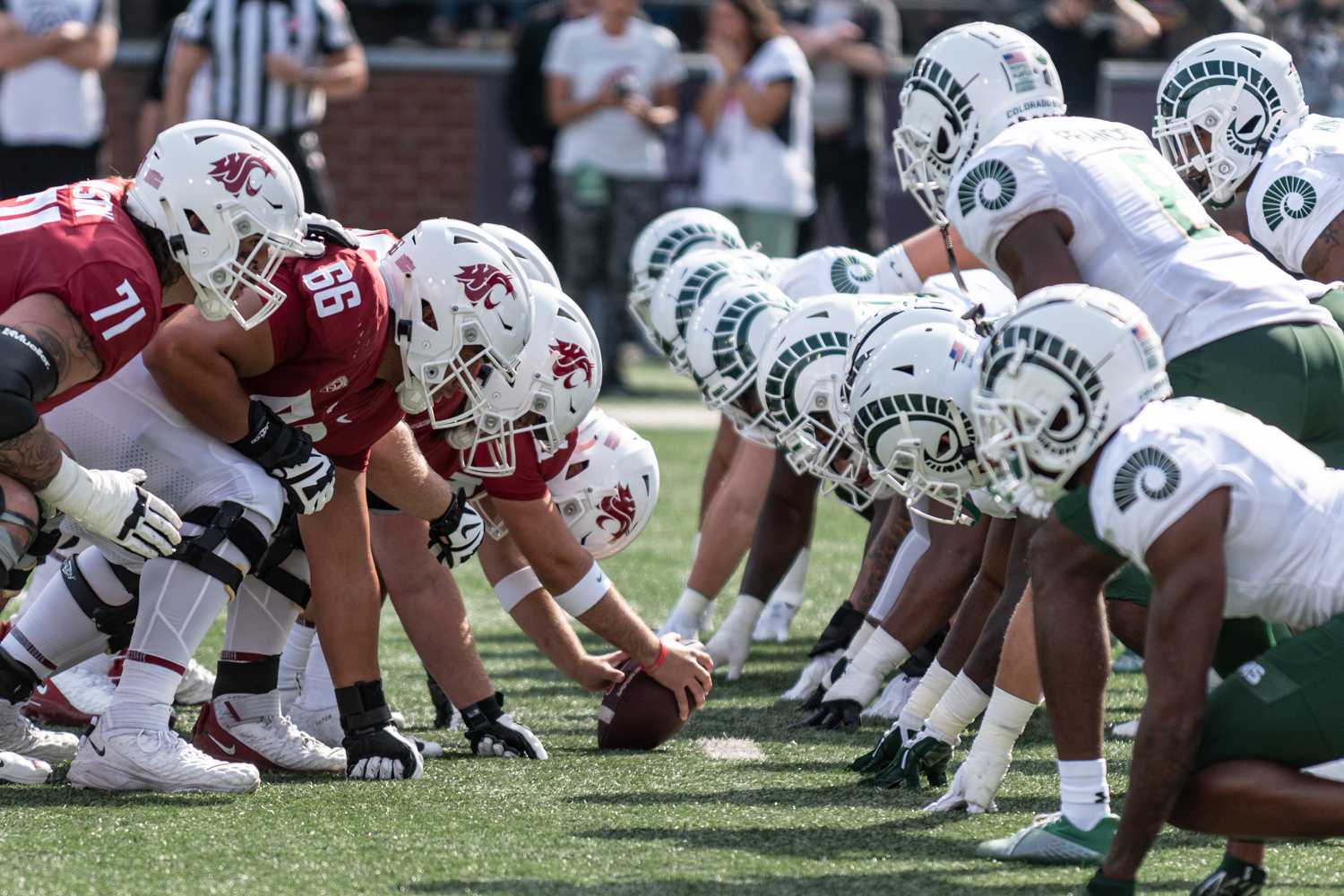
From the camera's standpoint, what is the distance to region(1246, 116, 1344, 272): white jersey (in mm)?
4184

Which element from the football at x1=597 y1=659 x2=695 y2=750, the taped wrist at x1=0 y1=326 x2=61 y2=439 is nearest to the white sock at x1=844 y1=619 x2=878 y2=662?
the football at x1=597 y1=659 x2=695 y2=750

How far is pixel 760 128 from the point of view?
975 centimetres

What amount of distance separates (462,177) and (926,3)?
13.0ft

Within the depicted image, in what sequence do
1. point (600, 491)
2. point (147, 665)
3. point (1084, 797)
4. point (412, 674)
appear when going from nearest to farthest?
1. point (1084, 797)
2. point (147, 665)
3. point (600, 491)
4. point (412, 674)

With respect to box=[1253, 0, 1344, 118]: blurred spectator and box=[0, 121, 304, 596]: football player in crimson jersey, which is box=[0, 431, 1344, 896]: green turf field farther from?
box=[1253, 0, 1344, 118]: blurred spectator

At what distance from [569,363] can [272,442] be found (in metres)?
0.79

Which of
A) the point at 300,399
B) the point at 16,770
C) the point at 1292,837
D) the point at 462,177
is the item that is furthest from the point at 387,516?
the point at 462,177

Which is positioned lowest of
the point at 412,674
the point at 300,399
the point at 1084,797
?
the point at 412,674

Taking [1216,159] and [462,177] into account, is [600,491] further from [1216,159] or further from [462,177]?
[462,177]

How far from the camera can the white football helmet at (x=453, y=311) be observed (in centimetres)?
374

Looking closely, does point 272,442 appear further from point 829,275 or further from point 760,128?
point 760,128

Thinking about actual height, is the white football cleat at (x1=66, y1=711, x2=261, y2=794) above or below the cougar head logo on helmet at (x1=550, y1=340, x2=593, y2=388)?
below

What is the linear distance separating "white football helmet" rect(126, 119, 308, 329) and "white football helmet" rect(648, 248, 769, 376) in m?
1.91

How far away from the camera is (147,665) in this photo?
12.0 ft
